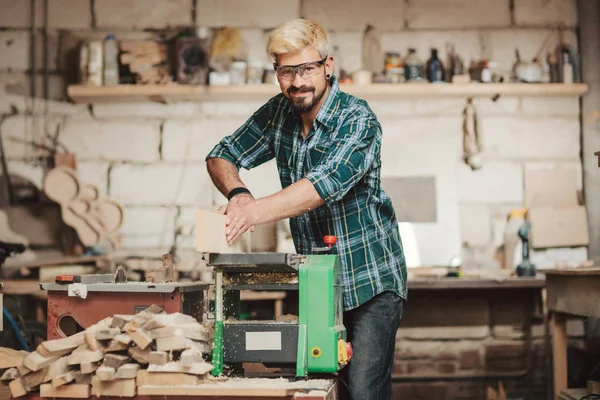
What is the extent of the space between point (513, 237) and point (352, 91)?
4.60ft

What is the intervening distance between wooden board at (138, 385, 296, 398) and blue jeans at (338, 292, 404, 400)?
43 centimetres

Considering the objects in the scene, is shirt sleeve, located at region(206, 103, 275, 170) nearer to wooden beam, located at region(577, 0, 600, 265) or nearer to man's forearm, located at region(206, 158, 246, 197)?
man's forearm, located at region(206, 158, 246, 197)

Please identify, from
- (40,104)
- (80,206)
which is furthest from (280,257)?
(40,104)

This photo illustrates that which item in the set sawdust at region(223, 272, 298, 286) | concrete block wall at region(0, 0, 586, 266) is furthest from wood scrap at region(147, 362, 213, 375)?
concrete block wall at region(0, 0, 586, 266)

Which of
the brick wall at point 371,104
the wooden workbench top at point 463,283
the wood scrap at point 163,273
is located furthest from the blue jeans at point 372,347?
the brick wall at point 371,104

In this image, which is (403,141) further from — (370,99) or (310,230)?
(310,230)

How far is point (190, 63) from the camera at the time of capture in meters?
4.84

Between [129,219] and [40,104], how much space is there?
0.98 metres

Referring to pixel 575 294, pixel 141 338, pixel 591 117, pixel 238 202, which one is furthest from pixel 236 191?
pixel 591 117

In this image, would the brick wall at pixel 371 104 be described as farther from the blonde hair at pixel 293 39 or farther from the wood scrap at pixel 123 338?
the wood scrap at pixel 123 338

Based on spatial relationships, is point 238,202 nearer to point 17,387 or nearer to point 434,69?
point 17,387

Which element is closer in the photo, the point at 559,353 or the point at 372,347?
the point at 372,347

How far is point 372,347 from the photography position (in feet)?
7.23

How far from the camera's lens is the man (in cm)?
216
